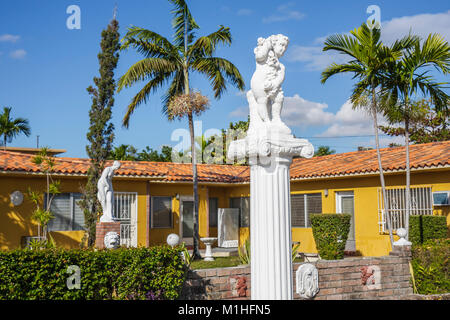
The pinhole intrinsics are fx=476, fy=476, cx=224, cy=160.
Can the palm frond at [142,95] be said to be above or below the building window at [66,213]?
above

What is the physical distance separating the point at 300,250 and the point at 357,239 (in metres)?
2.61

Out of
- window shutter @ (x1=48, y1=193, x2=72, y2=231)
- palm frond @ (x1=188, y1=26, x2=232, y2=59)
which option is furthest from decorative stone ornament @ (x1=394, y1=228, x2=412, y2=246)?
window shutter @ (x1=48, y1=193, x2=72, y2=231)

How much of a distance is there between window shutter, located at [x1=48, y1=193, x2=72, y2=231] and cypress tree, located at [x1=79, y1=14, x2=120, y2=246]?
2.80 feet

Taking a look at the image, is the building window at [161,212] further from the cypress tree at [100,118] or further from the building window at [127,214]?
the cypress tree at [100,118]

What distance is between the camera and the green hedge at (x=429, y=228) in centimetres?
1123

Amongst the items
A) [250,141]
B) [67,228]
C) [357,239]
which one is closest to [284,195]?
[250,141]

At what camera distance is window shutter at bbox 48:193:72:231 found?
49.8 ft

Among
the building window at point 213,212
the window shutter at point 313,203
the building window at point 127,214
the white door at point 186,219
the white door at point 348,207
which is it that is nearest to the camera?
the white door at point 348,207

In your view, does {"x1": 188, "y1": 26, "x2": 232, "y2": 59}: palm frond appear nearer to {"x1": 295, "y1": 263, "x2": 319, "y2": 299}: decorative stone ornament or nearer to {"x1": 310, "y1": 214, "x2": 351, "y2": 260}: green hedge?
{"x1": 310, "y1": 214, "x2": 351, "y2": 260}: green hedge

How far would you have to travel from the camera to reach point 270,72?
202 inches

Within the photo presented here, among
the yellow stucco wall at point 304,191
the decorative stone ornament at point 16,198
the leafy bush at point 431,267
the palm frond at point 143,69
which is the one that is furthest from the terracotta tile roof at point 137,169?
the leafy bush at point 431,267

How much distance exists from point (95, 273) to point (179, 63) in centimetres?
1057

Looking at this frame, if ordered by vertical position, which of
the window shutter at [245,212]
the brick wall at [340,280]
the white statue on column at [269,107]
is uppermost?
the white statue on column at [269,107]
